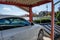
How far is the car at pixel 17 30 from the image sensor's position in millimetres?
5457

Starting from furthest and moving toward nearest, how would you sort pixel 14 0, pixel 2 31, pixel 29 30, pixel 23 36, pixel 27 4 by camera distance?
pixel 27 4 → pixel 14 0 → pixel 29 30 → pixel 23 36 → pixel 2 31

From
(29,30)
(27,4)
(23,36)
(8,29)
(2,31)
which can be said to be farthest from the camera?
(27,4)

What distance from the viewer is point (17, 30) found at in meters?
6.00

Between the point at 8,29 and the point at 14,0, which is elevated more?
the point at 14,0

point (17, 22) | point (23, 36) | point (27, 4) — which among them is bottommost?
point (23, 36)

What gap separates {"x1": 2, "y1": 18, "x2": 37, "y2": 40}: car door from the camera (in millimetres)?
5499

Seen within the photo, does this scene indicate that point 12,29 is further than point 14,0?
No

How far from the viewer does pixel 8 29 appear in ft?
18.5

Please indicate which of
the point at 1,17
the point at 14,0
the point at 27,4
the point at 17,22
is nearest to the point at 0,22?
the point at 1,17

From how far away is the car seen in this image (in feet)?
17.9

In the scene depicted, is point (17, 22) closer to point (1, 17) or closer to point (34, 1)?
point (1, 17)

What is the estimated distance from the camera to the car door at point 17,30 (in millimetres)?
5499

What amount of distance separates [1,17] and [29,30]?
1.53 metres

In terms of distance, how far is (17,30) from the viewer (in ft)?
19.7
